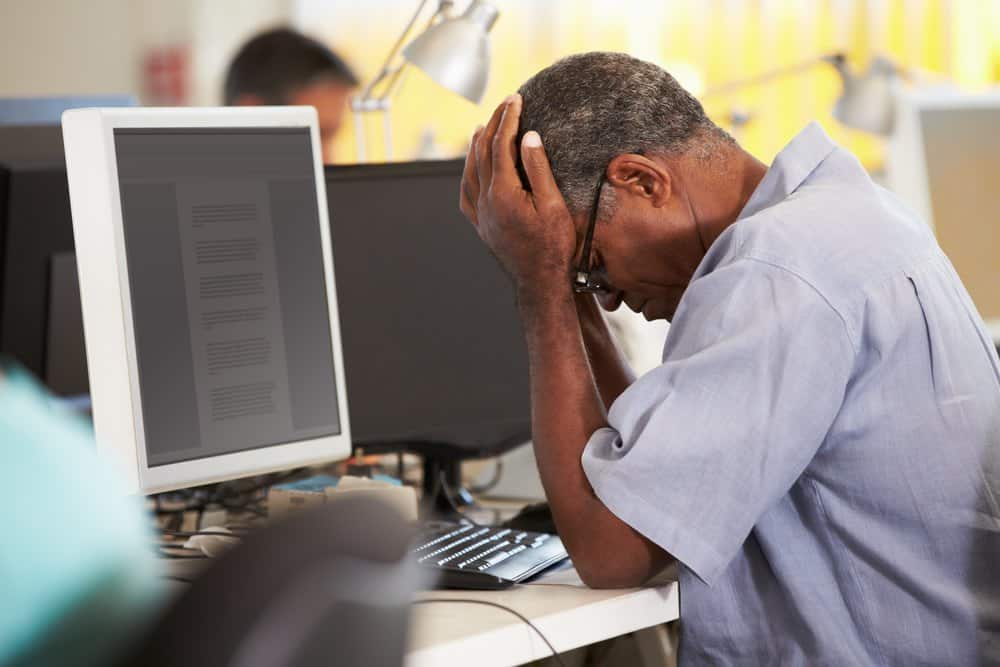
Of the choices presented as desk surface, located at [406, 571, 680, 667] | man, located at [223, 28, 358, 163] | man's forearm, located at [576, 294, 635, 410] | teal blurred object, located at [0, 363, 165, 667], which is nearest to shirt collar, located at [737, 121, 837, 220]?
man's forearm, located at [576, 294, 635, 410]

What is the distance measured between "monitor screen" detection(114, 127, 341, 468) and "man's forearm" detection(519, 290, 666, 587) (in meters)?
0.26

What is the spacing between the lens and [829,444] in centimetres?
107

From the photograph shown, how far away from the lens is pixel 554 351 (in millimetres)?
1214

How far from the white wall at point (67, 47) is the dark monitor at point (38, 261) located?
273 centimetres

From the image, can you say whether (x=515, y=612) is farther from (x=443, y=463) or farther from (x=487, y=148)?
(x=443, y=463)

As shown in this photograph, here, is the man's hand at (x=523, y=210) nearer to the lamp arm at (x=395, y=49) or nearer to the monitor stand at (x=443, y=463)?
the monitor stand at (x=443, y=463)

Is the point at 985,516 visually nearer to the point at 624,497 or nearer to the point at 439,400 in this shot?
the point at 624,497

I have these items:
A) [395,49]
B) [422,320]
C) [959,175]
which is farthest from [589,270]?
[959,175]

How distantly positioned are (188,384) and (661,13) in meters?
3.69

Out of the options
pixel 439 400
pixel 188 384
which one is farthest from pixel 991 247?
pixel 188 384

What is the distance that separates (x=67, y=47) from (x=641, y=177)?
3683 millimetres

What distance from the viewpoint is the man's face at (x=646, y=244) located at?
1.20 m

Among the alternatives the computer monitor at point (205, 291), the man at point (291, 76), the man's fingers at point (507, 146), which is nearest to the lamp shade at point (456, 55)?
the computer monitor at point (205, 291)

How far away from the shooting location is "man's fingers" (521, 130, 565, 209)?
3.92 ft
